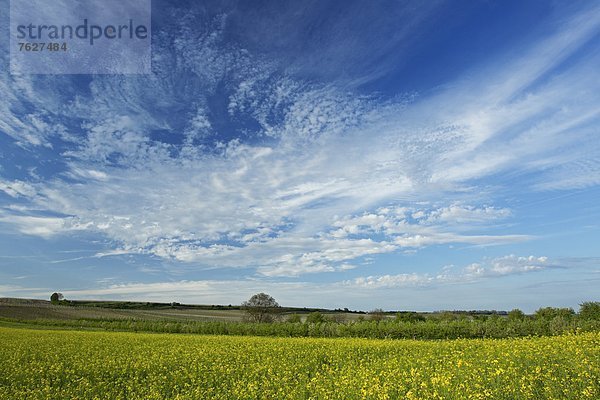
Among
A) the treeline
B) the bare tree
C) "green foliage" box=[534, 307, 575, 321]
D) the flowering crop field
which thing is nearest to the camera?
the flowering crop field

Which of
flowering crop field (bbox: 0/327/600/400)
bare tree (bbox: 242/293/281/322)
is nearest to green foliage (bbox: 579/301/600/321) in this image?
flowering crop field (bbox: 0/327/600/400)

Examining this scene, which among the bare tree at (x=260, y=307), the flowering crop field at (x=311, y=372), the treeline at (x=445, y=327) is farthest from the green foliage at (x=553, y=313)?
the bare tree at (x=260, y=307)

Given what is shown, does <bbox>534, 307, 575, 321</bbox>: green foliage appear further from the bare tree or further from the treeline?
the bare tree

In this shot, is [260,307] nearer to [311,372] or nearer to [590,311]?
[590,311]

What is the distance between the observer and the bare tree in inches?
2534

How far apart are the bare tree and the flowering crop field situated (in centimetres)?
4064

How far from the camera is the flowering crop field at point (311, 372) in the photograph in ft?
35.1

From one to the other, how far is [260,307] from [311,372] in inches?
1950

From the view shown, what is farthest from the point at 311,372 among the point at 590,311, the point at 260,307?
the point at 260,307

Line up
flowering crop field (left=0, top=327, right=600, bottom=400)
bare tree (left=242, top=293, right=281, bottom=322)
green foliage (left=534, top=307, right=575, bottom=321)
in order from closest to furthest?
1. flowering crop field (left=0, top=327, right=600, bottom=400)
2. green foliage (left=534, top=307, right=575, bottom=321)
3. bare tree (left=242, top=293, right=281, bottom=322)

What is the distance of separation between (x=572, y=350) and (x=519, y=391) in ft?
17.5

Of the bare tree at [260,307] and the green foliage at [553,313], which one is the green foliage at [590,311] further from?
the bare tree at [260,307]

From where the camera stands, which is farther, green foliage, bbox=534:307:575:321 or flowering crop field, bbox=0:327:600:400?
green foliage, bbox=534:307:575:321

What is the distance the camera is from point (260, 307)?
64.6 m
